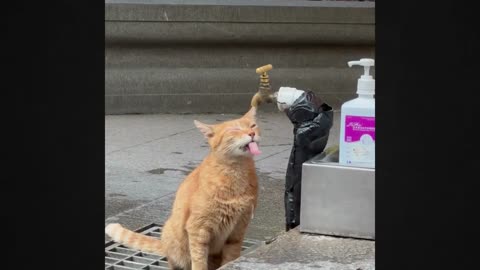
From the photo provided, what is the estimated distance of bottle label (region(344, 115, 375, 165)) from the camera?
3.17m

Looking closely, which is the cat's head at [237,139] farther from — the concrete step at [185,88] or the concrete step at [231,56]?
the concrete step at [231,56]

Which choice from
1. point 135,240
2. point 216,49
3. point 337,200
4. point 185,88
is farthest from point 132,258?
point 216,49

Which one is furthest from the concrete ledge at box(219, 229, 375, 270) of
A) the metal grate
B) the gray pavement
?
the metal grate

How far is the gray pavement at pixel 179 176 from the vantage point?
9.89 feet

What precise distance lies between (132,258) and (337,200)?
49.7 inches

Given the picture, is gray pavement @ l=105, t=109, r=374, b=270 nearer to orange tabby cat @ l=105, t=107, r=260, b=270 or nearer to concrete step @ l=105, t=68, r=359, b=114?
concrete step @ l=105, t=68, r=359, b=114

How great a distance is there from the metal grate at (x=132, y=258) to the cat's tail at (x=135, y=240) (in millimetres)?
53

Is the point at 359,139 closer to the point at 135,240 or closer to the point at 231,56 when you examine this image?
the point at 135,240

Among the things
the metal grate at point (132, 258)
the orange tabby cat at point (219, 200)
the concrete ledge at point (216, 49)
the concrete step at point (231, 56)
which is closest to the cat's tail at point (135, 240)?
the metal grate at point (132, 258)

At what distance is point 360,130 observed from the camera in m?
3.19
